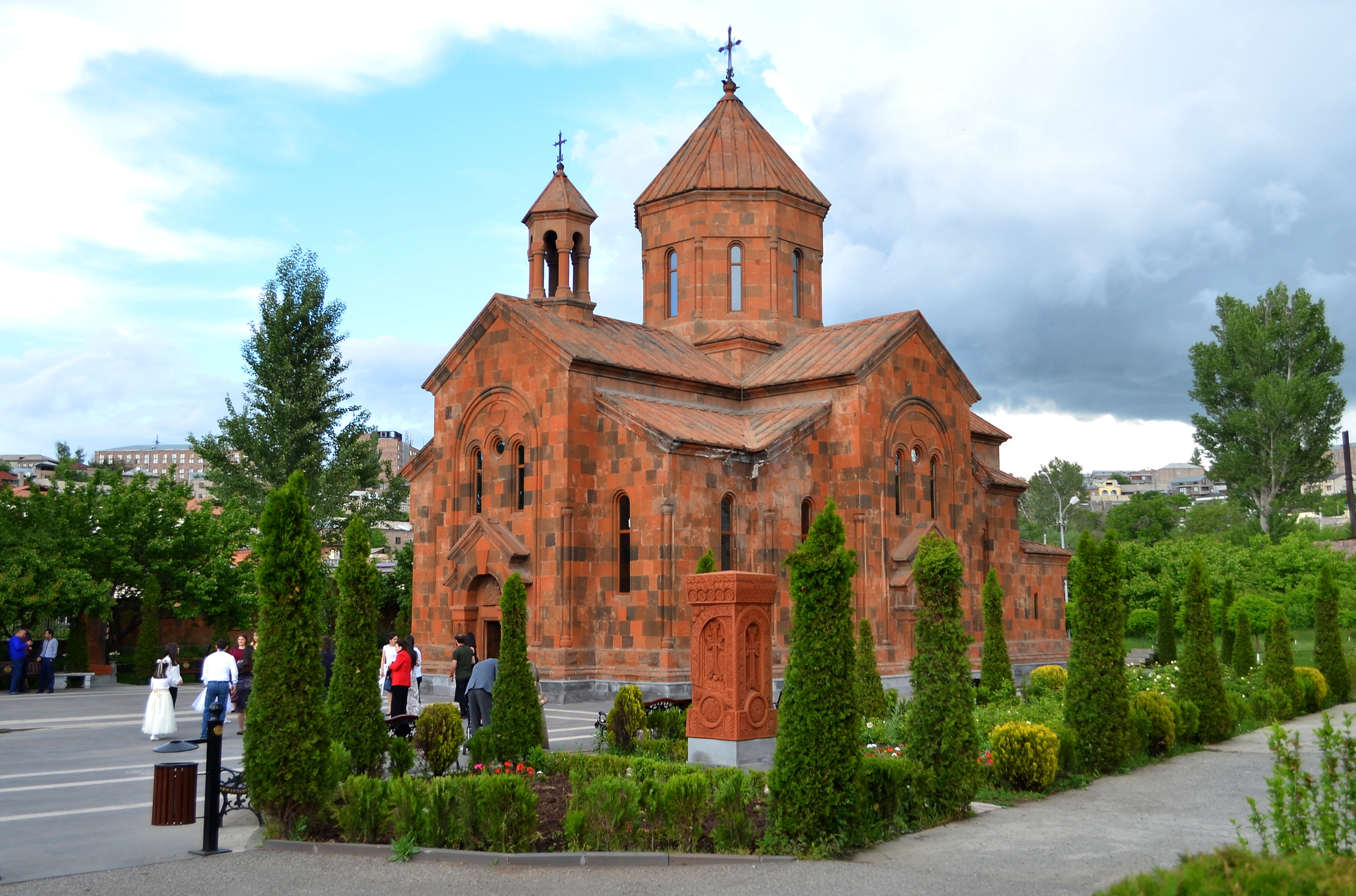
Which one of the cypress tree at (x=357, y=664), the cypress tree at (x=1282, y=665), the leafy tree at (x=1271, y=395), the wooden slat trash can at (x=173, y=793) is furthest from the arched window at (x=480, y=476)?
the leafy tree at (x=1271, y=395)

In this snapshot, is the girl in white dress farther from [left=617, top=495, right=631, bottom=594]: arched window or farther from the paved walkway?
[left=617, top=495, right=631, bottom=594]: arched window

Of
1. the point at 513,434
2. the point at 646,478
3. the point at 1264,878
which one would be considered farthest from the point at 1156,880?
the point at 513,434

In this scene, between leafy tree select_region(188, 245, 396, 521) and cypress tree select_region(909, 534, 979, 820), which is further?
leafy tree select_region(188, 245, 396, 521)

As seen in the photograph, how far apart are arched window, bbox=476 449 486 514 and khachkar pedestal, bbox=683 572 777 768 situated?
1271 cm

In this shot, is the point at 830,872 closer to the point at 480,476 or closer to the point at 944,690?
the point at 944,690

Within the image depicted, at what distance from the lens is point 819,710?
9312 mm

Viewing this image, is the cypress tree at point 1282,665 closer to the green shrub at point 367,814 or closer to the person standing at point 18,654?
the green shrub at point 367,814

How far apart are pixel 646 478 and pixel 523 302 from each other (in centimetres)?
524

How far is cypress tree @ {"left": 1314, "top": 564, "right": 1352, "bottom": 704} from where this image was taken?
21359 millimetres

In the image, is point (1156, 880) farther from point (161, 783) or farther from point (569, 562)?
point (569, 562)

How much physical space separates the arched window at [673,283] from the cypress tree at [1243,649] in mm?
14804

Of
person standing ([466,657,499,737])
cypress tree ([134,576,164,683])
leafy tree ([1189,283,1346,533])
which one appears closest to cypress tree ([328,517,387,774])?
person standing ([466,657,499,737])

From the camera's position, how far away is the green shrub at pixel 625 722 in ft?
45.5

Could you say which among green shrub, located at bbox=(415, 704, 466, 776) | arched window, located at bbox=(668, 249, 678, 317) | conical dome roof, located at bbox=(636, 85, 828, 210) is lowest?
green shrub, located at bbox=(415, 704, 466, 776)
